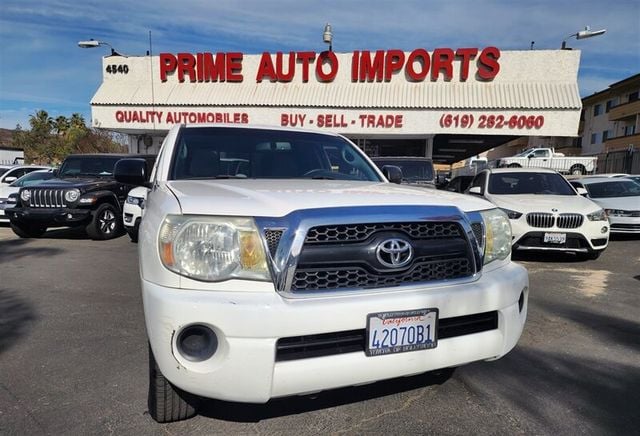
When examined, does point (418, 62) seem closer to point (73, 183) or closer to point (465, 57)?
point (465, 57)

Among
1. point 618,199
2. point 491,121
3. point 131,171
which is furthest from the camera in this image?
point 491,121

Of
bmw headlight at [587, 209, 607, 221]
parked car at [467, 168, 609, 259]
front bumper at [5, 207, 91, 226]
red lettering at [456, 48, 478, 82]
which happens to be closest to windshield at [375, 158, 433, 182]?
parked car at [467, 168, 609, 259]

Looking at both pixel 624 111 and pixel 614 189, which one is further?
pixel 624 111

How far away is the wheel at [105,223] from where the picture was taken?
8.85 metres

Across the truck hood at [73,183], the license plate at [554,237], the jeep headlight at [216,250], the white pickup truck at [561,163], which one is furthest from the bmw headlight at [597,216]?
the white pickup truck at [561,163]

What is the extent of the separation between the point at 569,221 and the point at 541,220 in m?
0.41

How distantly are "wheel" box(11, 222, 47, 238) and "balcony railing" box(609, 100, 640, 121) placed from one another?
4108cm

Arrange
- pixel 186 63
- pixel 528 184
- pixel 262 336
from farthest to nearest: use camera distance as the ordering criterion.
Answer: pixel 186 63, pixel 528 184, pixel 262 336

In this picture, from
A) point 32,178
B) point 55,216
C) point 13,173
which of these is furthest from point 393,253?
point 13,173

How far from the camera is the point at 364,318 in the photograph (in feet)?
6.69

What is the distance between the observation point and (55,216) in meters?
8.59

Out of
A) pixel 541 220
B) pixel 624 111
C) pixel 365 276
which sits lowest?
pixel 541 220

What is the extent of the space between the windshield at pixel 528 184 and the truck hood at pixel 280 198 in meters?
5.99

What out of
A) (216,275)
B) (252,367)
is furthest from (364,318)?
(216,275)
